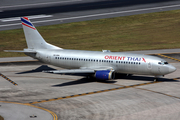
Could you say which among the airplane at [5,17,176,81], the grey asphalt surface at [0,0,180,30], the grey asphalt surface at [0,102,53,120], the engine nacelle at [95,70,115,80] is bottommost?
the grey asphalt surface at [0,102,53,120]

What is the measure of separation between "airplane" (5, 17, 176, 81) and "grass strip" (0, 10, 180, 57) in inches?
691

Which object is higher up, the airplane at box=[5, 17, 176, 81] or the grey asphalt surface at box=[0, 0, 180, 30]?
the grey asphalt surface at box=[0, 0, 180, 30]

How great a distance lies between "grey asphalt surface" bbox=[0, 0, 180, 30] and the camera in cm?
9125

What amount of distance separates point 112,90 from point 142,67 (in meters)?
6.61

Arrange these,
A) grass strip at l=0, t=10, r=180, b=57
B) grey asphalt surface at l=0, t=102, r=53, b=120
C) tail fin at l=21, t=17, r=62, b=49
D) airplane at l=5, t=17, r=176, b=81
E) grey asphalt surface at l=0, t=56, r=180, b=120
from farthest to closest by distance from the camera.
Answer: grass strip at l=0, t=10, r=180, b=57 → tail fin at l=21, t=17, r=62, b=49 → airplane at l=5, t=17, r=176, b=81 → grey asphalt surface at l=0, t=56, r=180, b=120 → grey asphalt surface at l=0, t=102, r=53, b=120

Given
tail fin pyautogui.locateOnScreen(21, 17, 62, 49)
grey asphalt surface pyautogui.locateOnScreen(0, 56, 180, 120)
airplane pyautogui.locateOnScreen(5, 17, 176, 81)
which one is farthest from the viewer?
tail fin pyautogui.locateOnScreen(21, 17, 62, 49)

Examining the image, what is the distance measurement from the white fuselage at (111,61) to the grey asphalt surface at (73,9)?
129 ft

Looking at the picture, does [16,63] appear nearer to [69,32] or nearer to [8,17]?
[69,32]

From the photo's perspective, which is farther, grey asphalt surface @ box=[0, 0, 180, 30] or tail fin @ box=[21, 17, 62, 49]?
grey asphalt surface @ box=[0, 0, 180, 30]

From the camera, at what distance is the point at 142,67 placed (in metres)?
45.6

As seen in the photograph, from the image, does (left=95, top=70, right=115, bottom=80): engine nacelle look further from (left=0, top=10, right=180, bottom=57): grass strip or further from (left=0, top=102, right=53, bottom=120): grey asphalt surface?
(left=0, top=10, right=180, bottom=57): grass strip

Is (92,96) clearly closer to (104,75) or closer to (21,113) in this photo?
(104,75)

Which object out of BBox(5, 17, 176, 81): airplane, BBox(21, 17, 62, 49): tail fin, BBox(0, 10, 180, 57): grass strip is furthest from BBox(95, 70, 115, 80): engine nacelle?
BBox(0, 10, 180, 57): grass strip

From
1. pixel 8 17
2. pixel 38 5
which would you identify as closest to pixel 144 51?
pixel 8 17
